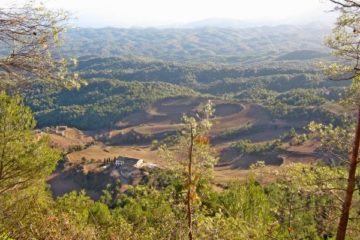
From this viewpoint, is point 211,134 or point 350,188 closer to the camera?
point 350,188

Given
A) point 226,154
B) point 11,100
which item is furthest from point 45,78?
point 226,154

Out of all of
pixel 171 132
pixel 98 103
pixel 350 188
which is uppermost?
pixel 350 188

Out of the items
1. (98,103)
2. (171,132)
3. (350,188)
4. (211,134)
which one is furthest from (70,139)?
(350,188)

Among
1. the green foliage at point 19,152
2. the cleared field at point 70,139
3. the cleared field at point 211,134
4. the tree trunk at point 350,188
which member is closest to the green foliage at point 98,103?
the cleared field at point 211,134

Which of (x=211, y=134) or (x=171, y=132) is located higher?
(x=211, y=134)

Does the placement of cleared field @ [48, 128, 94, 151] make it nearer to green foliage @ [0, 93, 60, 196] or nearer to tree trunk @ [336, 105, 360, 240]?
green foliage @ [0, 93, 60, 196]

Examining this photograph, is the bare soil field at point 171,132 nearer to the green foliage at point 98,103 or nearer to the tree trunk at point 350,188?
the green foliage at point 98,103

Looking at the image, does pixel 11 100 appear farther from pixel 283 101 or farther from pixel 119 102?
pixel 119 102

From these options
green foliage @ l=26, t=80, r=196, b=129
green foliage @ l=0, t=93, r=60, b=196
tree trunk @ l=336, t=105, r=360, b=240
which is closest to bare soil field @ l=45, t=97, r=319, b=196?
green foliage @ l=26, t=80, r=196, b=129

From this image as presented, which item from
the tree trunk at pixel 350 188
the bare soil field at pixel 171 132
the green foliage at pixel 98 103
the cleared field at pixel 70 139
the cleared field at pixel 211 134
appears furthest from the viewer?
the green foliage at pixel 98 103

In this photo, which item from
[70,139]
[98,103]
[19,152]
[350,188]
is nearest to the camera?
[350,188]

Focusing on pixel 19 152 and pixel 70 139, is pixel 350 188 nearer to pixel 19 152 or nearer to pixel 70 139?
pixel 19 152
